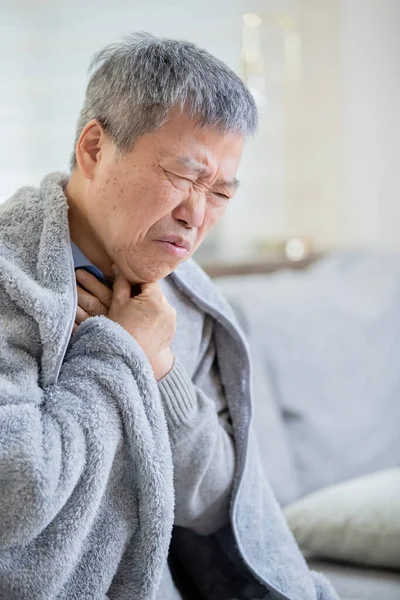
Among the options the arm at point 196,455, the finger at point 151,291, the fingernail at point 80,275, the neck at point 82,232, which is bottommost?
the arm at point 196,455

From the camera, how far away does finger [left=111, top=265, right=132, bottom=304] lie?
114cm

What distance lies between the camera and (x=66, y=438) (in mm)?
963

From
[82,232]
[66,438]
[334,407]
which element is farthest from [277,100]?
[66,438]

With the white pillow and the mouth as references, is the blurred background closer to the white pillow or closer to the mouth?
the white pillow

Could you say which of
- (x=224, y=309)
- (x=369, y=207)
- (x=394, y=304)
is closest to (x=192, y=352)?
(x=224, y=309)

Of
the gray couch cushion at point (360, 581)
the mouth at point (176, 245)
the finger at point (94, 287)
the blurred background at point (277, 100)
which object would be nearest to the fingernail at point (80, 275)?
the finger at point (94, 287)

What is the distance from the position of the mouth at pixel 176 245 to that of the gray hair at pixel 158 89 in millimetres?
Result: 130

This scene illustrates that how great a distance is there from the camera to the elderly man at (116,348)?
97cm

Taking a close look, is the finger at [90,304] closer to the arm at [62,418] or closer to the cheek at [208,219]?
the arm at [62,418]

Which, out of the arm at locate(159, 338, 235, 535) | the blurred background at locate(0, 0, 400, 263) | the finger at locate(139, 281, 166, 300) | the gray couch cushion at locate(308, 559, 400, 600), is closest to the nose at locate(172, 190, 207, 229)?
the finger at locate(139, 281, 166, 300)

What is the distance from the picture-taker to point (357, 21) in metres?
3.18

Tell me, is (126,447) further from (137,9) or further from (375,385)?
(137,9)

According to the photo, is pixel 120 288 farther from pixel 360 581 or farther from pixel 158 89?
pixel 360 581

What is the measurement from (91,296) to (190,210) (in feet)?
0.59
